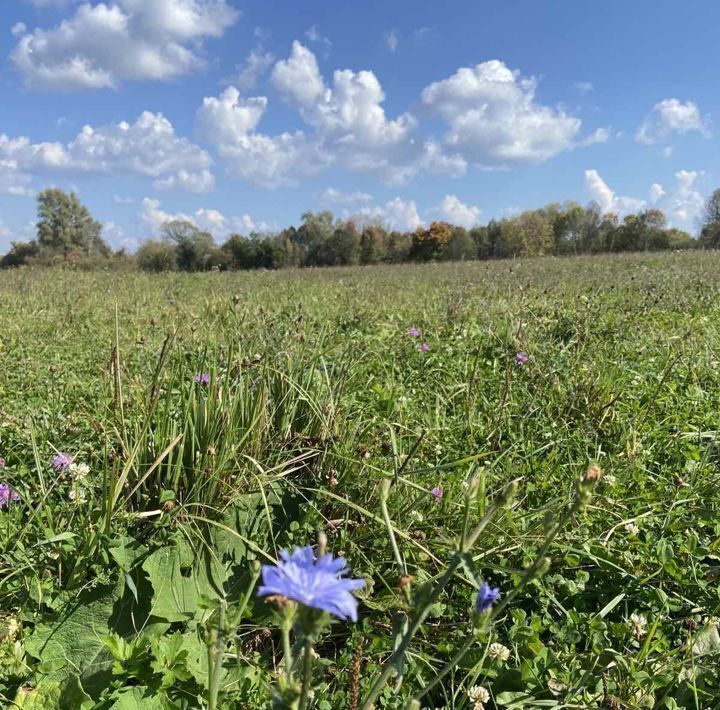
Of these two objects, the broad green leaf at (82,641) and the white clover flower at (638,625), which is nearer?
the broad green leaf at (82,641)

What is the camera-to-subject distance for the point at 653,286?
6.19 metres

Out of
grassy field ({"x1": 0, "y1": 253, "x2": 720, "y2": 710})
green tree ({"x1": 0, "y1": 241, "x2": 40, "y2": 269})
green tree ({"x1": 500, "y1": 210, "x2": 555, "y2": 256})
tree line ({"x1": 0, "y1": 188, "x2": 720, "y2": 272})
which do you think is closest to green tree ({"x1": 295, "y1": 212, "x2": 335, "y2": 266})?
tree line ({"x1": 0, "y1": 188, "x2": 720, "y2": 272})

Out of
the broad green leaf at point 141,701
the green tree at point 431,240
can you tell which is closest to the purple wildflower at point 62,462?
the broad green leaf at point 141,701

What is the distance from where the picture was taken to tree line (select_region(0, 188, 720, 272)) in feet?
130

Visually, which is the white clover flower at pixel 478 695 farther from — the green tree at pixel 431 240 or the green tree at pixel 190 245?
the green tree at pixel 431 240

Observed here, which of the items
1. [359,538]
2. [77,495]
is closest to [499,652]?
[359,538]

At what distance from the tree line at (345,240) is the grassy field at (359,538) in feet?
119

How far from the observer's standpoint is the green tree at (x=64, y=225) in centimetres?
4178

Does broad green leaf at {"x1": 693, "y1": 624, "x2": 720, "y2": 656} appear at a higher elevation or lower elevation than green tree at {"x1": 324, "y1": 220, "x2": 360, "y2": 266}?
lower

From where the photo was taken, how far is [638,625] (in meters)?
1.46

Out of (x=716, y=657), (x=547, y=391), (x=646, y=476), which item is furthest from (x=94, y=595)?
(x=547, y=391)

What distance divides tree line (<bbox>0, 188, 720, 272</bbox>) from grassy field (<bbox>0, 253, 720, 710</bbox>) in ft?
119

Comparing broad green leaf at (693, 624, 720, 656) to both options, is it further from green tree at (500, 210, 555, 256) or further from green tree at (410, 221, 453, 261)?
green tree at (410, 221, 453, 261)

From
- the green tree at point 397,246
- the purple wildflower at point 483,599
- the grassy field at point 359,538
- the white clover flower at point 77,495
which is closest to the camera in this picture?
the purple wildflower at point 483,599
